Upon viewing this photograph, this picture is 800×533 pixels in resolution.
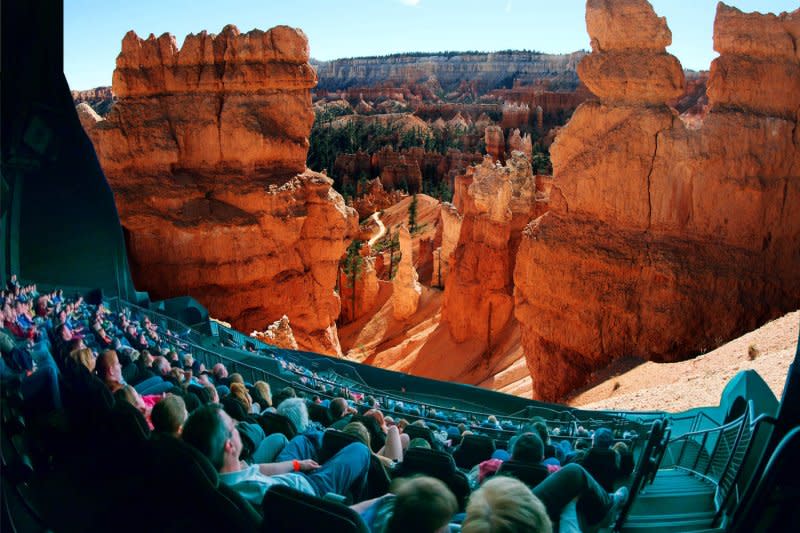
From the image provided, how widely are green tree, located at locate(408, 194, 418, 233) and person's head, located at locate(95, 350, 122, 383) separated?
133 ft

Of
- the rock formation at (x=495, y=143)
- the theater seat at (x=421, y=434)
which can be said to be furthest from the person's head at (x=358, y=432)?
the rock formation at (x=495, y=143)

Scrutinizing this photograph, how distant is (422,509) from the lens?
2885mm

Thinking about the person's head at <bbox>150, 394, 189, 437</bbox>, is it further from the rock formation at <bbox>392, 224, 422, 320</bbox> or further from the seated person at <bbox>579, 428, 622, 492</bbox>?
the rock formation at <bbox>392, 224, 422, 320</bbox>

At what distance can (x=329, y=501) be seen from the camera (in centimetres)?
311

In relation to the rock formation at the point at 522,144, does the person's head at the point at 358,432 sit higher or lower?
lower

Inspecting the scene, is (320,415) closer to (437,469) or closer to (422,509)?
(437,469)

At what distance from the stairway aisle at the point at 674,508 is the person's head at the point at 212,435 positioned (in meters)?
2.13

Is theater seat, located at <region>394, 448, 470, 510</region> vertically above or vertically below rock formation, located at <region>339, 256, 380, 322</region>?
above

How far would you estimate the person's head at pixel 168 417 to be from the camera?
3459mm

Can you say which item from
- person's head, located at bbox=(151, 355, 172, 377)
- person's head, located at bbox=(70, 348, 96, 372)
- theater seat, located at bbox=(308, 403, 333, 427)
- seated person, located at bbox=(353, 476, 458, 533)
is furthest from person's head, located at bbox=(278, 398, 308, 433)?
seated person, located at bbox=(353, 476, 458, 533)

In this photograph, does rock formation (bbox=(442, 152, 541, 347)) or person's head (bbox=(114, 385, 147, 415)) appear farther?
rock formation (bbox=(442, 152, 541, 347))

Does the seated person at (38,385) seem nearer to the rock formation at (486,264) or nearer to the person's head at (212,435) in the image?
the person's head at (212,435)

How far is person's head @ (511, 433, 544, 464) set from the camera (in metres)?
3.99

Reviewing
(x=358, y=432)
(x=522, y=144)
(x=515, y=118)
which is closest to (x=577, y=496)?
(x=358, y=432)
